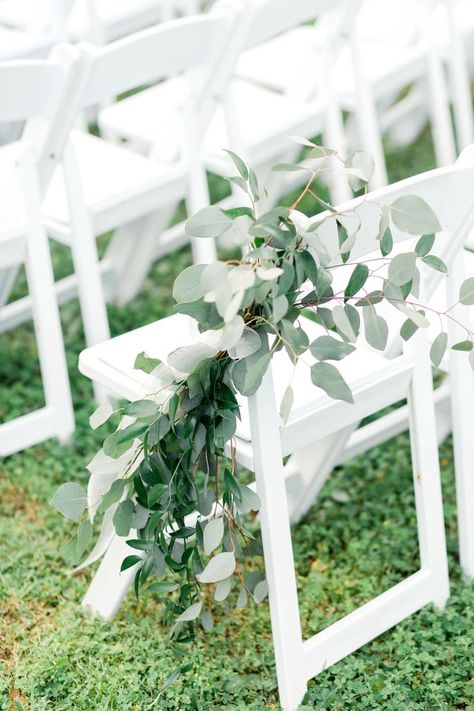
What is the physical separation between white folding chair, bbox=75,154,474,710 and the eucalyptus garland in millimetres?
50

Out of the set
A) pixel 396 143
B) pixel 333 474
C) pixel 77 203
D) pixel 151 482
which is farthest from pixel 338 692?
pixel 396 143

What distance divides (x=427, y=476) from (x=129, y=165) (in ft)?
4.66

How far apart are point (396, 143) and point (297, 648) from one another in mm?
3131

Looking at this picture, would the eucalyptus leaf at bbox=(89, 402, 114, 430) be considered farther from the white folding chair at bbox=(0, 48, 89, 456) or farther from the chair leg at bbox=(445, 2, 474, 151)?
the chair leg at bbox=(445, 2, 474, 151)

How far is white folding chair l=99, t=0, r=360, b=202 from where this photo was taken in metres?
3.40

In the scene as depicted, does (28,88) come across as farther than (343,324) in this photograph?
Yes

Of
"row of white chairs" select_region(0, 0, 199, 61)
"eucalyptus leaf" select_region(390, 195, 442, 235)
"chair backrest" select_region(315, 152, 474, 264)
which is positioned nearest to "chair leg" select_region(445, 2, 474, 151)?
"row of white chairs" select_region(0, 0, 199, 61)

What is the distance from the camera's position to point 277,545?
7.08ft

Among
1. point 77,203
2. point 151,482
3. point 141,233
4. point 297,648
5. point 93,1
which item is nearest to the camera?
point 151,482

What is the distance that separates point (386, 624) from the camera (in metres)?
2.50

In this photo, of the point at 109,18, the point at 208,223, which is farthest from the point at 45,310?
the point at 109,18

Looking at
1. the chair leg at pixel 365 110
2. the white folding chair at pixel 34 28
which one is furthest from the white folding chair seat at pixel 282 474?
the chair leg at pixel 365 110

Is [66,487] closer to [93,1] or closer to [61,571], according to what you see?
[61,571]

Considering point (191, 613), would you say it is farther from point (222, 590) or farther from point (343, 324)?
point (343, 324)
